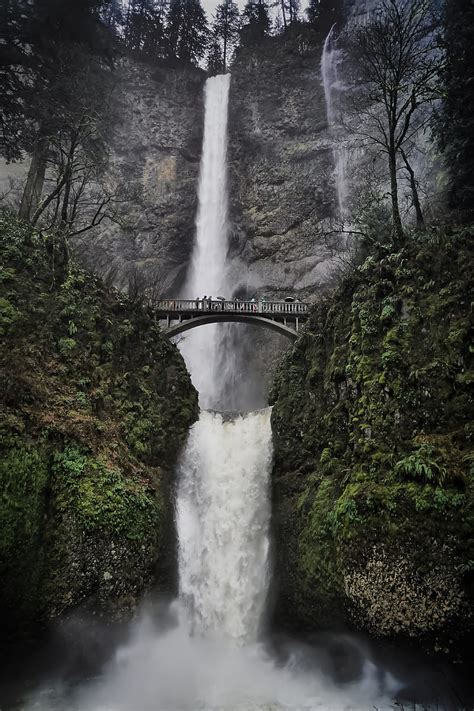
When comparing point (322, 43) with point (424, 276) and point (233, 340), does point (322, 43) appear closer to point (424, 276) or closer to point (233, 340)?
point (233, 340)

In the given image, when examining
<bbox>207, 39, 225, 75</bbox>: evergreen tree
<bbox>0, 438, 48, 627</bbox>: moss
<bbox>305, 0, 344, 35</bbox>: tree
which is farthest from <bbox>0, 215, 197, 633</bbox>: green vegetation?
<bbox>207, 39, 225, 75</bbox>: evergreen tree

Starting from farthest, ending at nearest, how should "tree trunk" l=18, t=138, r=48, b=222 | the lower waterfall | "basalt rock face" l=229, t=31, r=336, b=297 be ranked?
"basalt rock face" l=229, t=31, r=336, b=297
"tree trunk" l=18, t=138, r=48, b=222
the lower waterfall

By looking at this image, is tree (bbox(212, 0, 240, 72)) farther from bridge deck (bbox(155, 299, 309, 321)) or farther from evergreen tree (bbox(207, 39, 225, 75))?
bridge deck (bbox(155, 299, 309, 321))

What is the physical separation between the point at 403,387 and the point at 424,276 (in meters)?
3.09

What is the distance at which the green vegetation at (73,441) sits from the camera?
31.0 feet

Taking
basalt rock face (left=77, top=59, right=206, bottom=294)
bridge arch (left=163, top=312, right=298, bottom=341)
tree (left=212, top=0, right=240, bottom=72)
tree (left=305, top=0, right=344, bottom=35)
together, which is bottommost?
bridge arch (left=163, top=312, right=298, bottom=341)

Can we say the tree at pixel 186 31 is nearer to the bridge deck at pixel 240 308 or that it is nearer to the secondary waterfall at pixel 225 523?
the bridge deck at pixel 240 308

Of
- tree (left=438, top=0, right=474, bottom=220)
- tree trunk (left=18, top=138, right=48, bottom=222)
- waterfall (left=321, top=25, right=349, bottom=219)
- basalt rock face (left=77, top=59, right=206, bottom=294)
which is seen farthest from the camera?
basalt rock face (left=77, top=59, right=206, bottom=294)

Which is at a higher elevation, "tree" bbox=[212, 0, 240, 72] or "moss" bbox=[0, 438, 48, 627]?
"tree" bbox=[212, 0, 240, 72]

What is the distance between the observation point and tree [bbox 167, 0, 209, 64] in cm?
4194

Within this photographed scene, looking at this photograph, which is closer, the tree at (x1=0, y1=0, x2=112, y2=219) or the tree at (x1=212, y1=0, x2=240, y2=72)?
the tree at (x1=0, y1=0, x2=112, y2=219)

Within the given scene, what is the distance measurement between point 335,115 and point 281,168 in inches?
216

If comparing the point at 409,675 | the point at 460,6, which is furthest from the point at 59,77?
the point at 409,675

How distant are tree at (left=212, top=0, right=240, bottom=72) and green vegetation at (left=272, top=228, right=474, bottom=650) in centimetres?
4091
